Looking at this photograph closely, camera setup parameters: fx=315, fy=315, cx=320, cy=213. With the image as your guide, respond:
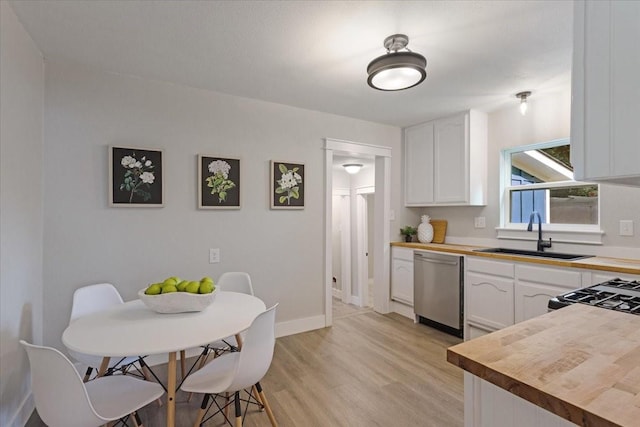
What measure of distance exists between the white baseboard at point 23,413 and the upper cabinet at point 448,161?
12.8 ft

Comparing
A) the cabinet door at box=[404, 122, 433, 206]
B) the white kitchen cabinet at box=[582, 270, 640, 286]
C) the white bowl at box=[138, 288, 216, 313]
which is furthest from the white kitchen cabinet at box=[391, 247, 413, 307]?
the white bowl at box=[138, 288, 216, 313]

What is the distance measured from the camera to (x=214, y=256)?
2.92 meters

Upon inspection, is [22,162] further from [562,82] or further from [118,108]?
[562,82]

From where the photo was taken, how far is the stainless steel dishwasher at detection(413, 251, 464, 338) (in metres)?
3.21

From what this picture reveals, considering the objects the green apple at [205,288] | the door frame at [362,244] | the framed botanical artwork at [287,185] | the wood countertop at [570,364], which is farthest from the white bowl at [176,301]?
the door frame at [362,244]

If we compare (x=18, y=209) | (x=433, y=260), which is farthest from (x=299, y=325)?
(x=18, y=209)

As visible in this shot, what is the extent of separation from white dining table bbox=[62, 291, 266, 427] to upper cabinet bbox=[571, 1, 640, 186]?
1.49 metres

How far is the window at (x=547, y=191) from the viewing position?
291 centimetres

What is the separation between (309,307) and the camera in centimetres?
347

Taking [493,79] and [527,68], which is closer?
[527,68]

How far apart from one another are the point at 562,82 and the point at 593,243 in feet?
4.67

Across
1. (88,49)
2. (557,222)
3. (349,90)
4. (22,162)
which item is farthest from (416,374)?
(88,49)

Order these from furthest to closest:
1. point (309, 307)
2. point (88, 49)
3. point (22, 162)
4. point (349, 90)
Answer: point (309, 307), point (349, 90), point (88, 49), point (22, 162)

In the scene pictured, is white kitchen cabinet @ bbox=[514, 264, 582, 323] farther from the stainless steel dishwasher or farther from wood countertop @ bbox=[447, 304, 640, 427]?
wood countertop @ bbox=[447, 304, 640, 427]
